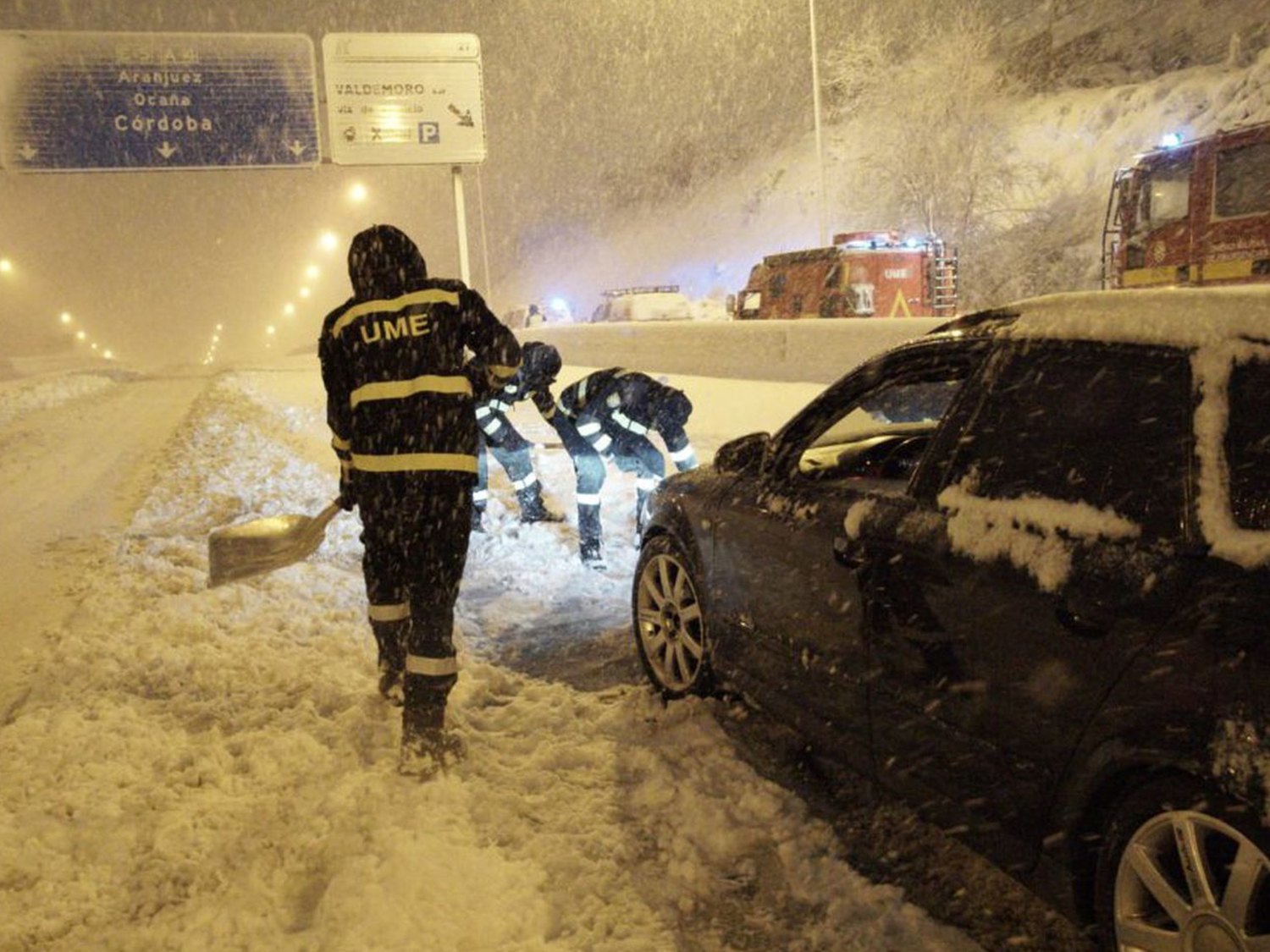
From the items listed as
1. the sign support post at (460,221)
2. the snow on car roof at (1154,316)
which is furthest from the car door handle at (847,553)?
the sign support post at (460,221)

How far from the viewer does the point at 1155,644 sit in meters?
1.99

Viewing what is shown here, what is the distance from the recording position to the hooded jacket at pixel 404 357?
345cm

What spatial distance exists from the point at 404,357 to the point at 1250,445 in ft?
8.06

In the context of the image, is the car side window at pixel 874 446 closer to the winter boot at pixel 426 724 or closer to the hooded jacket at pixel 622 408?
the winter boot at pixel 426 724

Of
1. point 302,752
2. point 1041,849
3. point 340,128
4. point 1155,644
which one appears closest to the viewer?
point 1155,644

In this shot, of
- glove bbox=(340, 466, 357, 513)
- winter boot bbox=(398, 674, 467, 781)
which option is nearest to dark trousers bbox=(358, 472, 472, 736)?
winter boot bbox=(398, 674, 467, 781)

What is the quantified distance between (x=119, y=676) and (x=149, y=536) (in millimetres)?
3491

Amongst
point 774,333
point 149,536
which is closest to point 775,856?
point 149,536

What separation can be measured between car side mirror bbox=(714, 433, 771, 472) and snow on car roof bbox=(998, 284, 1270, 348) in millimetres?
1209

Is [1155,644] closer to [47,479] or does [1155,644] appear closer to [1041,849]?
[1041,849]

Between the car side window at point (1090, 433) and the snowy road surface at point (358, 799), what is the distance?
1182 millimetres

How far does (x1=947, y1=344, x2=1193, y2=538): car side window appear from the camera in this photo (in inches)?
85.4

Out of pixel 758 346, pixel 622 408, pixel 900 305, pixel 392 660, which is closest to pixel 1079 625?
pixel 392 660

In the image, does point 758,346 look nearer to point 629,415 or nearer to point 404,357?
point 629,415
